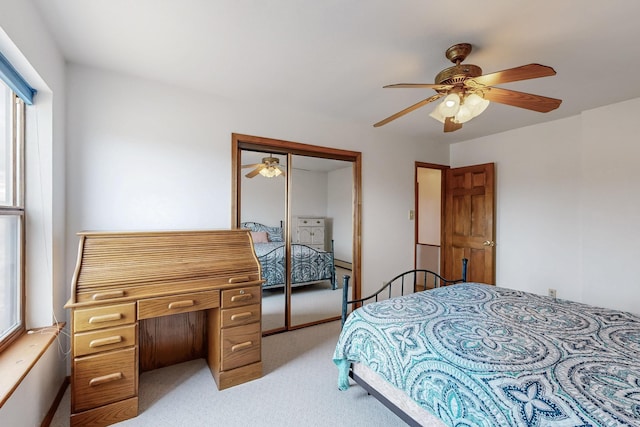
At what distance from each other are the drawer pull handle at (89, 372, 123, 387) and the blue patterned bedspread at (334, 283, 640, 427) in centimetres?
138

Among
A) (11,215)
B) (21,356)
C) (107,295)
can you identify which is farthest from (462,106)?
(21,356)

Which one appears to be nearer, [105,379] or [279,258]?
[105,379]

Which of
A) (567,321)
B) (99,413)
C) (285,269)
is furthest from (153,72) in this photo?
(567,321)

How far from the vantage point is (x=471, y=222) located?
4.01 meters

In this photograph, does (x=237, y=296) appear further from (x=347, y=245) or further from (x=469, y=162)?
(x=469, y=162)

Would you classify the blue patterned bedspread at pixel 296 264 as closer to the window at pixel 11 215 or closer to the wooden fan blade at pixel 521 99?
the window at pixel 11 215

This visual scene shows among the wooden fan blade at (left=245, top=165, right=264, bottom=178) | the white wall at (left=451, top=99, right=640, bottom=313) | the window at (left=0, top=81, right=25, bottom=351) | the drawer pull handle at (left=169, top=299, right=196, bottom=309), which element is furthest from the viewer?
the wooden fan blade at (left=245, top=165, right=264, bottom=178)

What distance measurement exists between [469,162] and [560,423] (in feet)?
12.5

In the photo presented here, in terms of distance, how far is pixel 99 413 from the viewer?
170 centimetres

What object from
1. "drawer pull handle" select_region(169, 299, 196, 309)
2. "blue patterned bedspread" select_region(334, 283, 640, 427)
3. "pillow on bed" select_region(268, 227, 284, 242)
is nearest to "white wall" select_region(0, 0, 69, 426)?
"drawer pull handle" select_region(169, 299, 196, 309)

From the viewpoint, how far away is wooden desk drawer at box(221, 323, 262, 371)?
6.84ft

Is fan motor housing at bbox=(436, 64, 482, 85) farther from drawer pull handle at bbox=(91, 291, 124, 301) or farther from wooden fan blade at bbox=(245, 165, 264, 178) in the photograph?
drawer pull handle at bbox=(91, 291, 124, 301)

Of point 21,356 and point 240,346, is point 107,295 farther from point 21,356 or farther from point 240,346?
point 240,346

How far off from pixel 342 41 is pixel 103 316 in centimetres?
226
